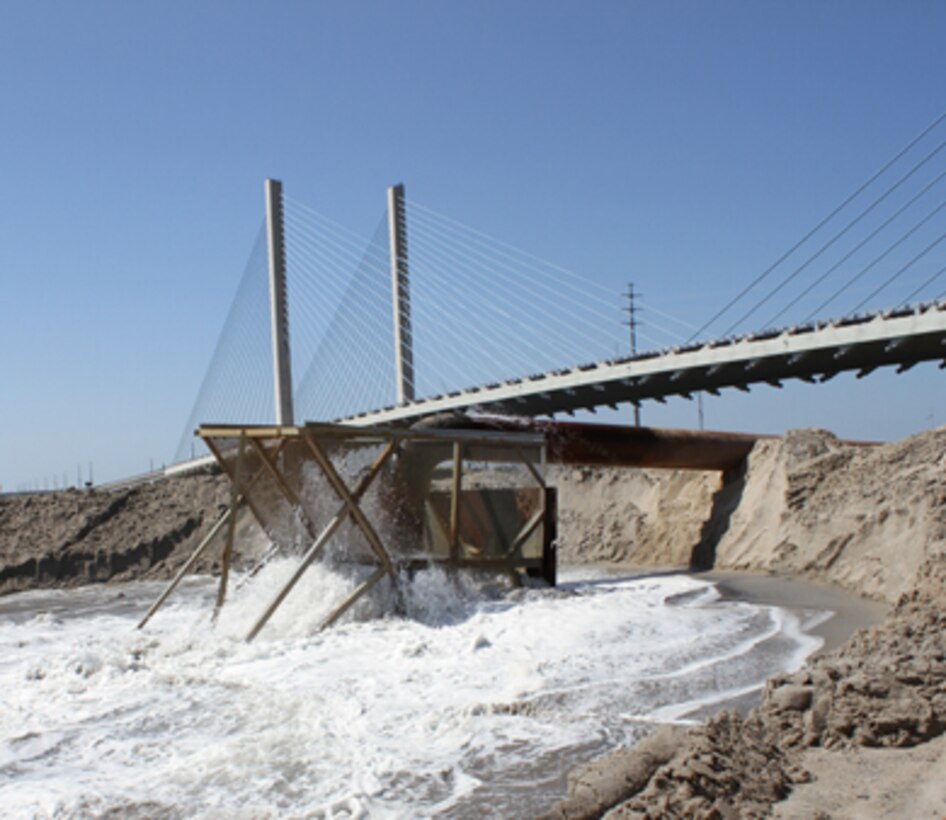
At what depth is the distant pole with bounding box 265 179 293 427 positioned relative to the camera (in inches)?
1224

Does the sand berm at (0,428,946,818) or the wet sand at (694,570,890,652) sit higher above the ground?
the sand berm at (0,428,946,818)

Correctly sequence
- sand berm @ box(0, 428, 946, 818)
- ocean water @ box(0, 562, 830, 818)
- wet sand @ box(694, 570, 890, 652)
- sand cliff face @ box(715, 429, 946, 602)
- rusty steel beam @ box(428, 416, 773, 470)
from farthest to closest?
rusty steel beam @ box(428, 416, 773, 470) → sand cliff face @ box(715, 429, 946, 602) → wet sand @ box(694, 570, 890, 652) → ocean water @ box(0, 562, 830, 818) → sand berm @ box(0, 428, 946, 818)

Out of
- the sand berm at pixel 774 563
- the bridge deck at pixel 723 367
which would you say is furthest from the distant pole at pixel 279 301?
the sand berm at pixel 774 563

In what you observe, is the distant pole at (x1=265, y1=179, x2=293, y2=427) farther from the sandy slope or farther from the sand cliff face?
the sandy slope

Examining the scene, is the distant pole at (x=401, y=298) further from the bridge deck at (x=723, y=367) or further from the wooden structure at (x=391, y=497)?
the wooden structure at (x=391, y=497)

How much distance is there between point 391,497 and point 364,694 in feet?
13.1

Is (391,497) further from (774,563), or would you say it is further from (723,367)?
(723,367)

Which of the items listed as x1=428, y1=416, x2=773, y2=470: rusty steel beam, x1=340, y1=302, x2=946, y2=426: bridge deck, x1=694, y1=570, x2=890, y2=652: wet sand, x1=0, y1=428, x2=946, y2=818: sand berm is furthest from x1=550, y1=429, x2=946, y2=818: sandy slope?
x1=340, y1=302, x2=946, y2=426: bridge deck

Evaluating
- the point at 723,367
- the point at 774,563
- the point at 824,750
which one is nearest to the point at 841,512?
the point at 774,563

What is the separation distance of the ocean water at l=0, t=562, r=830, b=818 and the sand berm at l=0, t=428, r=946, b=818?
3.16ft

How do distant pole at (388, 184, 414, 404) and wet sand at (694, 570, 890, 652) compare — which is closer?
wet sand at (694, 570, 890, 652)

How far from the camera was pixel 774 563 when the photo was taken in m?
13.6

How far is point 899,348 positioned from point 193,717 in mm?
18725

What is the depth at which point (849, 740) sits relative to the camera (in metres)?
4.04
